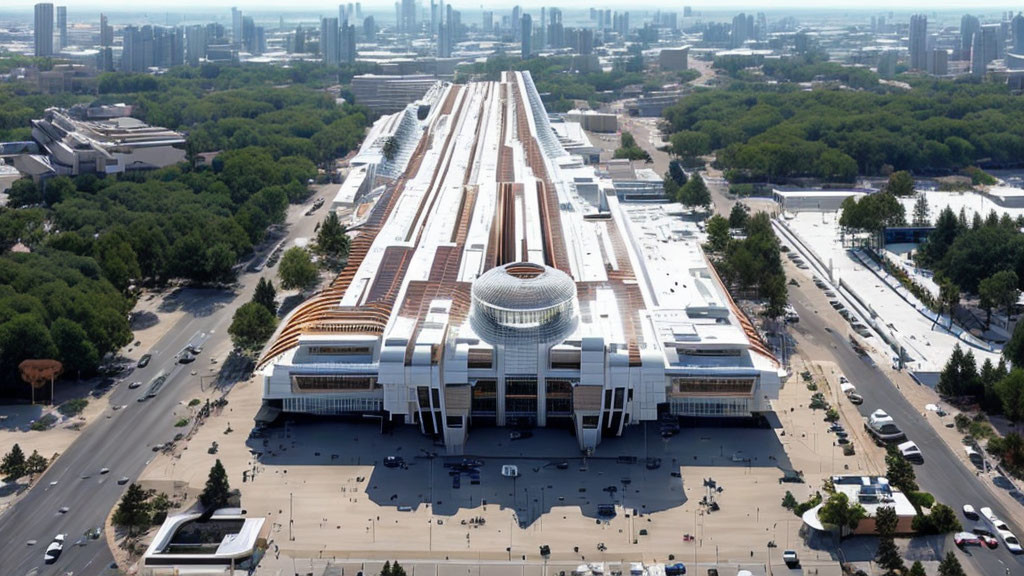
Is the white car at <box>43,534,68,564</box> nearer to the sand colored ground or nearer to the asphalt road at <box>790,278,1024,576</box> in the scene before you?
the sand colored ground

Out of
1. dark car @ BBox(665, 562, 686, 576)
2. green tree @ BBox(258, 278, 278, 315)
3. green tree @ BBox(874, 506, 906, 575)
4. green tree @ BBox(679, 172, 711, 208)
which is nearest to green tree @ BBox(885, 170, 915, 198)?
green tree @ BBox(679, 172, 711, 208)

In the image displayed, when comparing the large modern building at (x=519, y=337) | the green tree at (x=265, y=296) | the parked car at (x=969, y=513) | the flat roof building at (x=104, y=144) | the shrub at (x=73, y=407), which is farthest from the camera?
the flat roof building at (x=104, y=144)

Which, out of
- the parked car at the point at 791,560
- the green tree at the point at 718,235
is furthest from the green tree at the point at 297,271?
the parked car at the point at 791,560

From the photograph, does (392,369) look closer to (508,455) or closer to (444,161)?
(508,455)

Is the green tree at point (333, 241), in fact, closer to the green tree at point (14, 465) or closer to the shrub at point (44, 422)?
the shrub at point (44, 422)

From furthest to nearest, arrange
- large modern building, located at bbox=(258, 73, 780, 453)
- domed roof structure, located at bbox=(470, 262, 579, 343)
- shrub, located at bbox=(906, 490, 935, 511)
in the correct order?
domed roof structure, located at bbox=(470, 262, 579, 343) < large modern building, located at bbox=(258, 73, 780, 453) < shrub, located at bbox=(906, 490, 935, 511)

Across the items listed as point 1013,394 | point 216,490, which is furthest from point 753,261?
point 216,490
